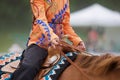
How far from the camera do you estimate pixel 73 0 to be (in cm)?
955

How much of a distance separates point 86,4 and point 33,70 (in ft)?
21.3

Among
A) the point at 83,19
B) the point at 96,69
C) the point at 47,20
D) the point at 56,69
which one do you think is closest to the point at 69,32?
the point at 47,20

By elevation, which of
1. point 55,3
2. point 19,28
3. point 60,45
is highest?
point 55,3

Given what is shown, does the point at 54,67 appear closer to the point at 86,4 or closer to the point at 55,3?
the point at 55,3

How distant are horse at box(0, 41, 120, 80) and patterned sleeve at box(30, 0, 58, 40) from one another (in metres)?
0.25

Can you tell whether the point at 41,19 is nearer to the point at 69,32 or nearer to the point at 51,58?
the point at 51,58

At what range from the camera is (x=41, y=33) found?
138 inches

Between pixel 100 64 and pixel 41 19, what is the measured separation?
1.78 feet

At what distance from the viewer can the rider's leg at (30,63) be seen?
3.35 meters

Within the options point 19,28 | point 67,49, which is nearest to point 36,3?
point 67,49

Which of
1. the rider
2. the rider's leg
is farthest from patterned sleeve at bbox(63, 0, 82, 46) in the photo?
the rider's leg

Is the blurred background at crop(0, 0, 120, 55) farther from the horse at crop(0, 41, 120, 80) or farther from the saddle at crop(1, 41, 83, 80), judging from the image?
the horse at crop(0, 41, 120, 80)

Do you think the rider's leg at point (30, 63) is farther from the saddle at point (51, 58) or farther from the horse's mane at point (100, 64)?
the horse's mane at point (100, 64)

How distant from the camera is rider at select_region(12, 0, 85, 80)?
132 inches
